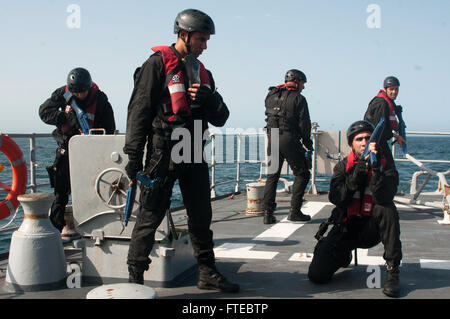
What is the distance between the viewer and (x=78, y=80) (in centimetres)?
487

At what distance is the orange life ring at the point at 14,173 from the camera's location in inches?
215

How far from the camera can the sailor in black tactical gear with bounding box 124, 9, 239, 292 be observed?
3465mm

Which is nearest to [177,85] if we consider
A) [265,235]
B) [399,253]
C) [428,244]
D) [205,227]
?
[205,227]

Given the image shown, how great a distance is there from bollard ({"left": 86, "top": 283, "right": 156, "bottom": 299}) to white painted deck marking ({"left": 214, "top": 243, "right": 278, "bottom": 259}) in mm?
2345

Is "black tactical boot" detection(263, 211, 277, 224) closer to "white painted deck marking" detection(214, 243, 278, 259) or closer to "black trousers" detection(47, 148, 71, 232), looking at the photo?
"white painted deck marking" detection(214, 243, 278, 259)

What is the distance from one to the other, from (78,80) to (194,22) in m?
1.83

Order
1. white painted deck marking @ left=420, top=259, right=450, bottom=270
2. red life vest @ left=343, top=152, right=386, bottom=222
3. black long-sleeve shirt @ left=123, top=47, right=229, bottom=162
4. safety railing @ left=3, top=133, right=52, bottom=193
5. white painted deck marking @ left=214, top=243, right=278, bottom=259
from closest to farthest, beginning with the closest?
black long-sleeve shirt @ left=123, top=47, right=229, bottom=162 < red life vest @ left=343, top=152, right=386, bottom=222 < white painted deck marking @ left=420, top=259, right=450, bottom=270 < white painted deck marking @ left=214, top=243, right=278, bottom=259 < safety railing @ left=3, top=133, right=52, bottom=193

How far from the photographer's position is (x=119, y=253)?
13.1ft

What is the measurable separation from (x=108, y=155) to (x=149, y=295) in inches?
60.3

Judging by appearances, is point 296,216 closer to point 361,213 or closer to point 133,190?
point 361,213

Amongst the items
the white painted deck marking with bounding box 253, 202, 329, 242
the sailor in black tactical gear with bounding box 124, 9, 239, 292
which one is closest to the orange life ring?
the sailor in black tactical gear with bounding box 124, 9, 239, 292

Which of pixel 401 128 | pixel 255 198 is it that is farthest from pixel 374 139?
pixel 401 128

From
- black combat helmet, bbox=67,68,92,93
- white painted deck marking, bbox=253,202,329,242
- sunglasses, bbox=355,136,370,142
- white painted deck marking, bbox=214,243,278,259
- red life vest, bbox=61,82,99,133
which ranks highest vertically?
black combat helmet, bbox=67,68,92,93
